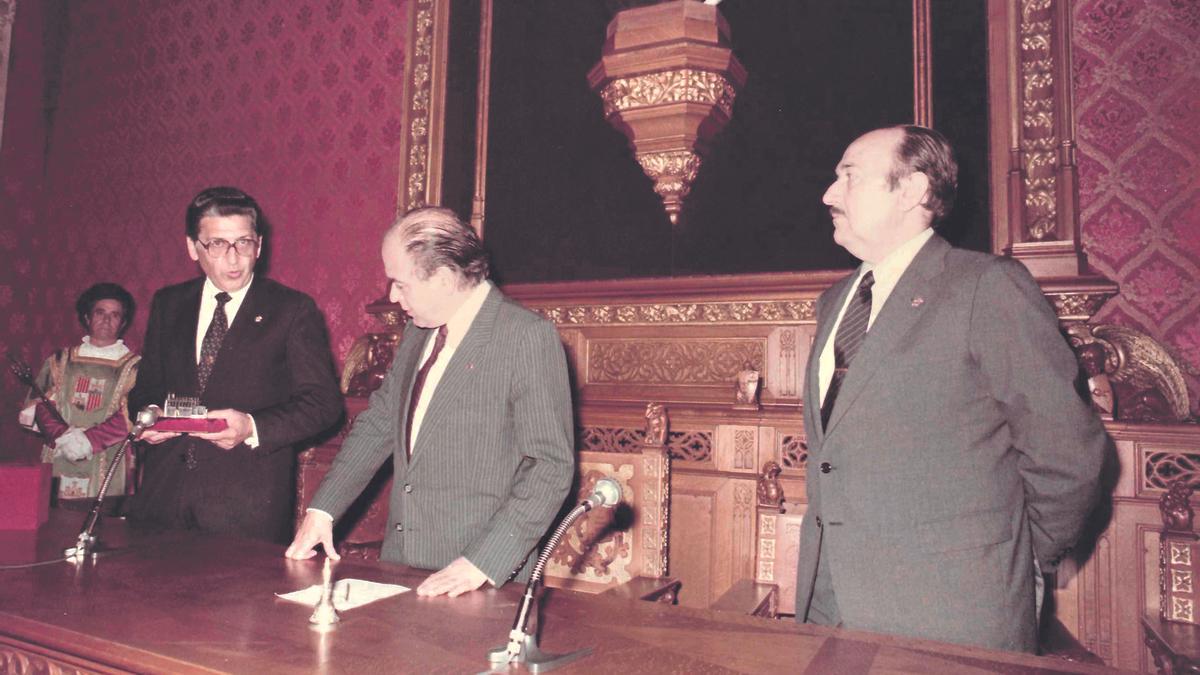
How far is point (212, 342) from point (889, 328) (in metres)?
2.02

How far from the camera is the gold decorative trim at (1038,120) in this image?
3084 millimetres

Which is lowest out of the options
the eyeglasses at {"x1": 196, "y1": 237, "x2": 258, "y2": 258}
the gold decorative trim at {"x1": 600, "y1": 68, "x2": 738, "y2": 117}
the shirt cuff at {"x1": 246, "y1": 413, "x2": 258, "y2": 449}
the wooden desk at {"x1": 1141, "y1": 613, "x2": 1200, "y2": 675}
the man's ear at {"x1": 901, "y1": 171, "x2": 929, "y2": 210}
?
the wooden desk at {"x1": 1141, "y1": 613, "x2": 1200, "y2": 675}

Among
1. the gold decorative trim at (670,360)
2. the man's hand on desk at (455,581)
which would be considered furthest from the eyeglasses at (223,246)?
the gold decorative trim at (670,360)

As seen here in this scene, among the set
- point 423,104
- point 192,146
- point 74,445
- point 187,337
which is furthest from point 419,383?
point 192,146

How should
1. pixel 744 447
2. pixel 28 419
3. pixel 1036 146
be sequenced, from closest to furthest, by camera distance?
1. pixel 1036 146
2. pixel 744 447
3. pixel 28 419

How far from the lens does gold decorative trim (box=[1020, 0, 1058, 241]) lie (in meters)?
3.08

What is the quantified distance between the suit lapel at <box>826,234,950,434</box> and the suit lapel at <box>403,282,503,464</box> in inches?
33.6

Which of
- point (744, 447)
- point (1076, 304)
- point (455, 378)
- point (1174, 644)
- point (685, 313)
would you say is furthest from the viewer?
point (685, 313)

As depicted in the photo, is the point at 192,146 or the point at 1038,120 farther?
the point at 192,146

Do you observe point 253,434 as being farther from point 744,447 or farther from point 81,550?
point 744,447

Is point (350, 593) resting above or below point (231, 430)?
below

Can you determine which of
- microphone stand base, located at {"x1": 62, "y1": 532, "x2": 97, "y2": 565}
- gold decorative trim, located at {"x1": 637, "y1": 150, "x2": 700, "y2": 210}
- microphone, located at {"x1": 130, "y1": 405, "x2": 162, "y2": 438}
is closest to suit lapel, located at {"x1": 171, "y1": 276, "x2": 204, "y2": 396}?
microphone, located at {"x1": 130, "y1": 405, "x2": 162, "y2": 438}

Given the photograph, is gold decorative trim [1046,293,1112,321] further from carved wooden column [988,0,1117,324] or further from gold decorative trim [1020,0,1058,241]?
gold decorative trim [1020,0,1058,241]

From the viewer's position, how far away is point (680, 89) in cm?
367
